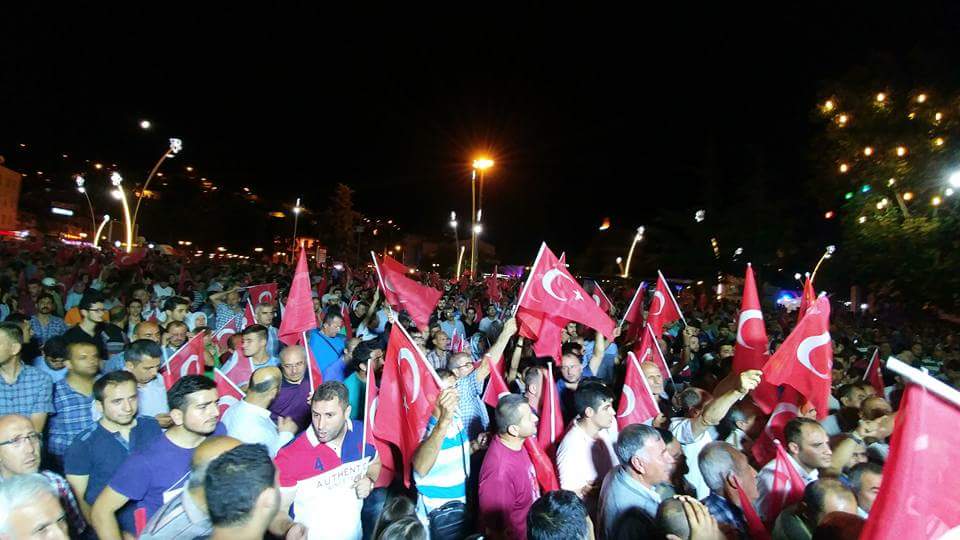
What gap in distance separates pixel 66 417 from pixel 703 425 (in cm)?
531

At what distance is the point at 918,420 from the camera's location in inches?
74.1

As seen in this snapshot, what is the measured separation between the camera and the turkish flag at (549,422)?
5.24 meters

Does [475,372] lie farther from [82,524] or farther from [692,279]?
[692,279]

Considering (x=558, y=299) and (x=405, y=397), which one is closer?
(x=405, y=397)

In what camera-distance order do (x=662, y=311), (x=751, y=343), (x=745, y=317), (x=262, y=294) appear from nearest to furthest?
1. (x=751, y=343)
2. (x=745, y=317)
3. (x=662, y=311)
4. (x=262, y=294)

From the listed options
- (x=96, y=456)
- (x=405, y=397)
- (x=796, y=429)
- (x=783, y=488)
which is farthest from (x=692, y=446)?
(x=96, y=456)

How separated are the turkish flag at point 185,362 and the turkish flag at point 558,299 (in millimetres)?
3588

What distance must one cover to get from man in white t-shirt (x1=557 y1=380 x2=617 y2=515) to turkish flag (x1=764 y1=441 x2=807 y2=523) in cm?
120

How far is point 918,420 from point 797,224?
41.9m

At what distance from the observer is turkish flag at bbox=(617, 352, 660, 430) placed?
212 inches

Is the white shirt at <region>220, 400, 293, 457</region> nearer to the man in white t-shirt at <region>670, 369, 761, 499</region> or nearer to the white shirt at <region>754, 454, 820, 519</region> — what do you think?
the man in white t-shirt at <region>670, 369, 761, 499</region>

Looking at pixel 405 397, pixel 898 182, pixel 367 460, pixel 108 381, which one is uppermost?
pixel 898 182

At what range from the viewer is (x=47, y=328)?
8344mm

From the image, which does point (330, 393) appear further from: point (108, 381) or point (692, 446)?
point (692, 446)
